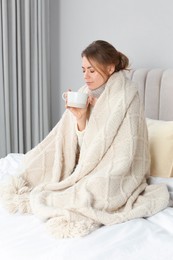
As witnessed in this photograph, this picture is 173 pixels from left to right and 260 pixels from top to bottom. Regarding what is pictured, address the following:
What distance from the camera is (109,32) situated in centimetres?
237

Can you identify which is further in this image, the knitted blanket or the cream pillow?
the cream pillow

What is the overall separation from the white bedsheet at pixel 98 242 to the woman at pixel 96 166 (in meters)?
0.04

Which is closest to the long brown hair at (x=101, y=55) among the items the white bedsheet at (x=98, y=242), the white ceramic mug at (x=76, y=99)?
the white ceramic mug at (x=76, y=99)

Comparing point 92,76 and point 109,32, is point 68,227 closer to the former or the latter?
point 92,76

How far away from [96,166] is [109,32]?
53.0 inches

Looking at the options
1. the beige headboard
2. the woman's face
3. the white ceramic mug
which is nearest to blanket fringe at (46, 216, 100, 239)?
the white ceramic mug

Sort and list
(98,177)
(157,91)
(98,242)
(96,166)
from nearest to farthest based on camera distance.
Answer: (98,242), (98,177), (96,166), (157,91)

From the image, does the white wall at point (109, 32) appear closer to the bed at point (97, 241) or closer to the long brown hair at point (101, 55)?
the long brown hair at point (101, 55)

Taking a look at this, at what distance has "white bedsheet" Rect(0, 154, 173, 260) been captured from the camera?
924mm

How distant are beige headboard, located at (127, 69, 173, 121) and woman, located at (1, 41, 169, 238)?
1.28 ft

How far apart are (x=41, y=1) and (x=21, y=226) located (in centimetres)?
216

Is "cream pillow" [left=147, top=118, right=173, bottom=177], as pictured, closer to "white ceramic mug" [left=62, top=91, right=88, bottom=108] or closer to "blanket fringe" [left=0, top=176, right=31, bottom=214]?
"white ceramic mug" [left=62, top=91, right=88, bottom=108]

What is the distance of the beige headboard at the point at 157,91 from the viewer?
1797mm

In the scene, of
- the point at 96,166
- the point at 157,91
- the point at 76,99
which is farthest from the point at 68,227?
the point at 157,91
